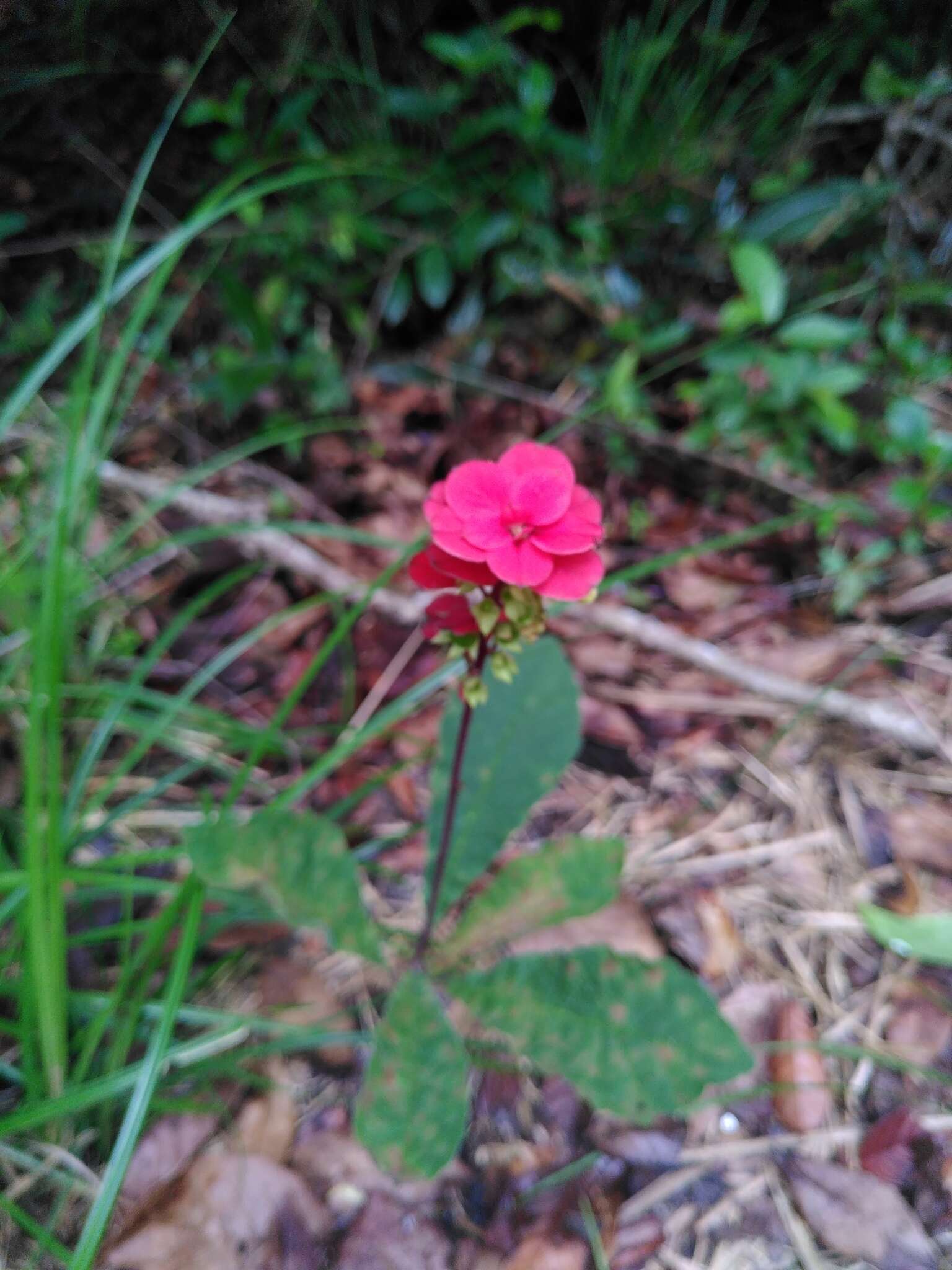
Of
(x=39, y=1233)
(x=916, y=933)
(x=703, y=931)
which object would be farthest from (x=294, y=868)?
(x=916, y=933)

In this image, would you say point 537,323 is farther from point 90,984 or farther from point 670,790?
point 90,984

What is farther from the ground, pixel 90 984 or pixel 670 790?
pixel 670 790

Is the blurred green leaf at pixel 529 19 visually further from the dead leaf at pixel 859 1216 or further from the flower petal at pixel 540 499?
the dead leaf at pixel 859 1216

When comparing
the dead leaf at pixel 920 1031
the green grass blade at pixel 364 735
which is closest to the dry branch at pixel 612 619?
the green grass blade at pixel 364 735

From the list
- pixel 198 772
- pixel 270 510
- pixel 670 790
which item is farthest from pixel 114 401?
pixel 670 790

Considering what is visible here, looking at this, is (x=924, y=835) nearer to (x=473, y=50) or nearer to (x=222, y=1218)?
(x=222, y=1218)

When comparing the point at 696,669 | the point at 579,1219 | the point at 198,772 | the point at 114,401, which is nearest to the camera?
the point at 579,1219
